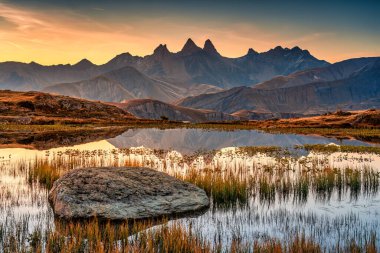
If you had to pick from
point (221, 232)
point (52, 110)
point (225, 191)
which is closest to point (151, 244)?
point (221, 232)

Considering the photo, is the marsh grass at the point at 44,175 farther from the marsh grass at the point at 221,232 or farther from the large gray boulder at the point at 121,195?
the large gray boulder at the point at 121,195

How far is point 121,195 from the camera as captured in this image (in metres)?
18.9

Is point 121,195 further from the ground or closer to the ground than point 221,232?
further from the ground

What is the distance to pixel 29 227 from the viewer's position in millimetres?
15633

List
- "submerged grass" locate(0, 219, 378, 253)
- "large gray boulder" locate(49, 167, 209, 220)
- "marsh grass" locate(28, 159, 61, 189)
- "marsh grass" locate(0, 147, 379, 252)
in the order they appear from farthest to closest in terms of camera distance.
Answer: "marsh grass" locate(28, 159, 61, 189) < "large gray boulder" locate(49, 167, 209, 220) < "marsh grass" locate(0, 147, 379, 252) < "submerged grass" locate(0, 219, 378, 253)

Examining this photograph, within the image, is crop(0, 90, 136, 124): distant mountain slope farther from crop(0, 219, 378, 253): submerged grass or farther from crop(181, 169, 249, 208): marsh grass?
crop(0, 219, 378, 253): submerged grass

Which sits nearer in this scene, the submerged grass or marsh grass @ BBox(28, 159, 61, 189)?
the submerged grass

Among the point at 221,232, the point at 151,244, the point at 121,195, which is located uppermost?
the point at 121,195

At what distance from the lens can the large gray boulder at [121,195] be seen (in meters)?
17.6

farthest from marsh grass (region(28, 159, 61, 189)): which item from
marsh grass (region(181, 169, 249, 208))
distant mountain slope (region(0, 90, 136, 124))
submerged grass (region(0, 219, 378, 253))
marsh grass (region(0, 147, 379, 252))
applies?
distant mountain slope (region(0, 90, 136, 124))

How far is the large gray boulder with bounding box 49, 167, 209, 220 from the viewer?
17609 millimetres

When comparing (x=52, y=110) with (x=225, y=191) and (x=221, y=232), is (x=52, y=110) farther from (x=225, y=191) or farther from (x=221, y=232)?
(x=221, y=232)

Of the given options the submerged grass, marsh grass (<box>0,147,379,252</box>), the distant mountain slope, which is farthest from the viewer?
the distant mountain slope

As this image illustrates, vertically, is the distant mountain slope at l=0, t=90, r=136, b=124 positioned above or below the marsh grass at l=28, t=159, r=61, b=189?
above
